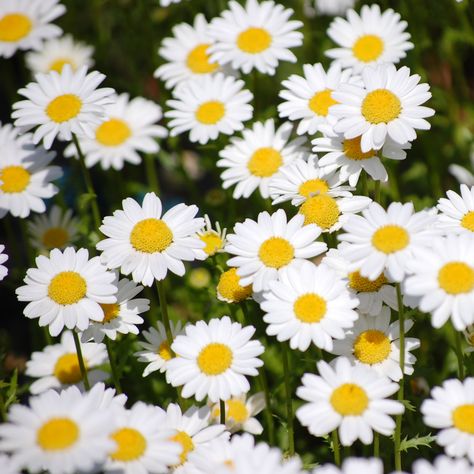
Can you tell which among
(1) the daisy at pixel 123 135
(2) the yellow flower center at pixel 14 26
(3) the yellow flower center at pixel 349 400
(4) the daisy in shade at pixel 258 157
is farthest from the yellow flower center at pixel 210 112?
(3) the yellow flower center at pixel 349 400

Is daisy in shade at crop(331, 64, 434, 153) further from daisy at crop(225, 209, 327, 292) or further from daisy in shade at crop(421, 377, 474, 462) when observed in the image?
daisy in shade at crop(421, 377, 474, 462)

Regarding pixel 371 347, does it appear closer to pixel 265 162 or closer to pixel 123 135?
pixel 265 162

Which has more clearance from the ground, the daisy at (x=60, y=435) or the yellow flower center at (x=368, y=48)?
the yellow flower center at (x=368, y=48)

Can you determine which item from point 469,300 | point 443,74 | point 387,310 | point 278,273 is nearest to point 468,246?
point 469,300

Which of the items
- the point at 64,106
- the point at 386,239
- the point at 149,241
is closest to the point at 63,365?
the point at 149,241

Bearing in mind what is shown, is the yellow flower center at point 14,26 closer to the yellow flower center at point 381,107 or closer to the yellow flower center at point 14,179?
the yellow flower center at point 14,179

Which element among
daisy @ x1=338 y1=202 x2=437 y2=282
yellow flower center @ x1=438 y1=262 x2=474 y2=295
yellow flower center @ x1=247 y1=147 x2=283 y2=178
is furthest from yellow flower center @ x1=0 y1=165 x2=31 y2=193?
yellow flower center @ x1=438 y1=262 x2=474 y2=295
